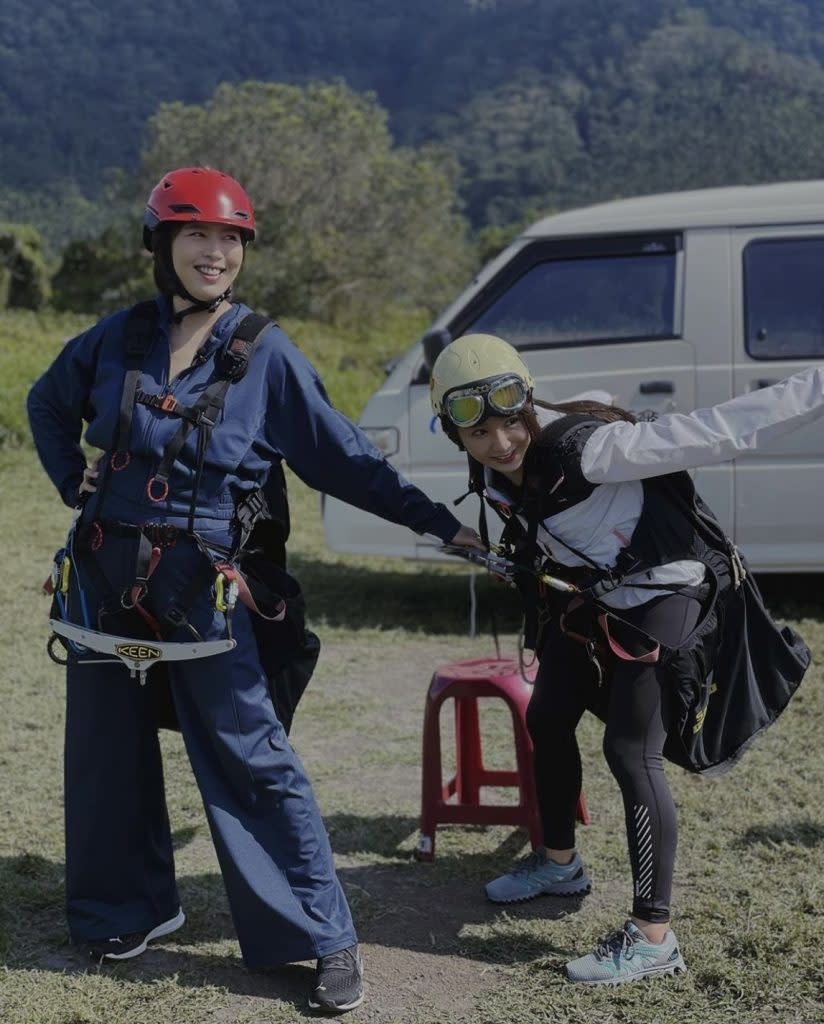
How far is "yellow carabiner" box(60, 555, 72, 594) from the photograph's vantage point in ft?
11.7

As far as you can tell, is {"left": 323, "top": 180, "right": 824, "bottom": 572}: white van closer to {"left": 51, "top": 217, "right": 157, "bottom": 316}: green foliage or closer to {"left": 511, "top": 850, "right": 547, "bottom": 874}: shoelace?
{"left": 511, "top": 850, "right": 547, "bottom": 874}: shoelace

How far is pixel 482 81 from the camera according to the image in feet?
539

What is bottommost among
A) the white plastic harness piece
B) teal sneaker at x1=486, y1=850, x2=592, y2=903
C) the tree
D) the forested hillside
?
teal sneaker at x1=486, y1=850, x2=592, y2=903

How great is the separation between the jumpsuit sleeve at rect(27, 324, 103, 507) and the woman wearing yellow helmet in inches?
35.4

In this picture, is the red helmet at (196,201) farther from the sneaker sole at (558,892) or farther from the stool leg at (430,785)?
the sneaker sole at (558,892)

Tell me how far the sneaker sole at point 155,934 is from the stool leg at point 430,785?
0.87m

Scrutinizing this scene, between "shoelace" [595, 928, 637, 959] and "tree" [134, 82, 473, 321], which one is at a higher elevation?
"tree" [134, 82, 473, 321]

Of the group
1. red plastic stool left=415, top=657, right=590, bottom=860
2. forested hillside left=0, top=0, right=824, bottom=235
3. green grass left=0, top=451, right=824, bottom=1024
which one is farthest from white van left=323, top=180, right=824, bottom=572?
forested hillside left=0, top=0, right=824, bottom=235

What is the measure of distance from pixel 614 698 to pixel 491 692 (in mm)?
1005

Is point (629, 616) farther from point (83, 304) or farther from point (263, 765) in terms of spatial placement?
point (83, 304)

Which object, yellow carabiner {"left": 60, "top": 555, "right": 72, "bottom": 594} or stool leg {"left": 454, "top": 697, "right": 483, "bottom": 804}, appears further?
stool leg {"left": 454, "top": 697, "right": 483, "bottom": 804}

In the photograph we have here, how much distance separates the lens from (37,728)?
590 cm

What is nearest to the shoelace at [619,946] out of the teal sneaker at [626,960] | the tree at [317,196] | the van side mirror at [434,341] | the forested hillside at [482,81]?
the teal sneaker at [626,960]

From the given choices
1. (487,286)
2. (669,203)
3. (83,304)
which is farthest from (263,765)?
(83,304)
